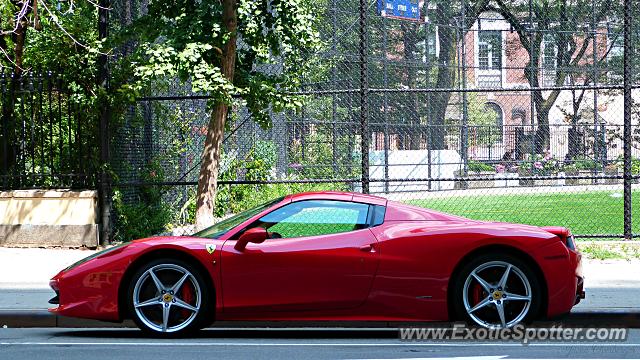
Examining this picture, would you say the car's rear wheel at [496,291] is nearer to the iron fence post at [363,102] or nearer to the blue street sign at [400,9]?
the iron fence post at [363,102]

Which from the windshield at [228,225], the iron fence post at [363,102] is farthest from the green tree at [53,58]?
the windshield at [228,225]

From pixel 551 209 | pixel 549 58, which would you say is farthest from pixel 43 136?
pixel 549 58

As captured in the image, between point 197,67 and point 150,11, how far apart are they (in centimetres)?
133

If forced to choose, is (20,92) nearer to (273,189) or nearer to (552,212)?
(273,189)

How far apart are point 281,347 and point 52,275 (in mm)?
4979

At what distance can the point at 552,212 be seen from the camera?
83.9 feet

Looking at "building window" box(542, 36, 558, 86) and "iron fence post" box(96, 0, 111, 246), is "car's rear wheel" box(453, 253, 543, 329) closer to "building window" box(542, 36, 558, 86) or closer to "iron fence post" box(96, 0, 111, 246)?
"iron fence post" box(96, 0, 111, 246)

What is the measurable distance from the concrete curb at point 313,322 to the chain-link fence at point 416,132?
15.0 feet

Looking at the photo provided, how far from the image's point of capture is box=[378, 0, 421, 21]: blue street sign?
2966cm

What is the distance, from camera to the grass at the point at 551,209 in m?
22.4

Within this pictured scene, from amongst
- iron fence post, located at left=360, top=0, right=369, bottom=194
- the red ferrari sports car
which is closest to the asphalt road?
the red ferrari sports car

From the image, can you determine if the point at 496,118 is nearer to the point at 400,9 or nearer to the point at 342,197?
the point at 400,9

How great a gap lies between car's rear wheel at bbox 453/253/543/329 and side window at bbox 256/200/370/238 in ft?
3.09

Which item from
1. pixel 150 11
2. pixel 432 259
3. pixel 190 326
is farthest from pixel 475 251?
pixel 150 11
